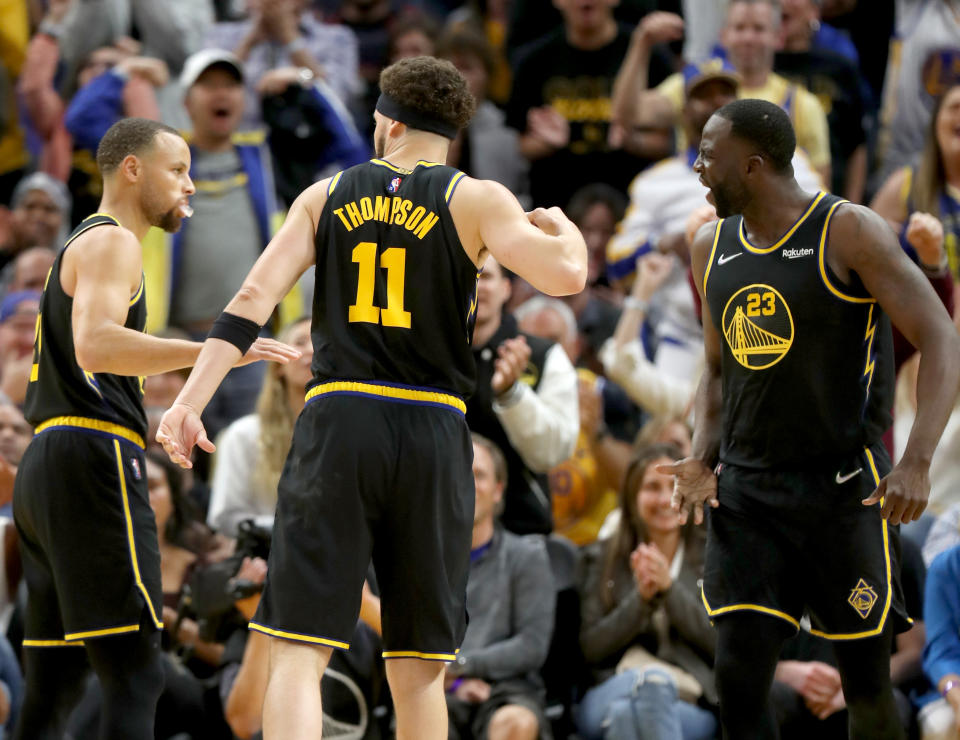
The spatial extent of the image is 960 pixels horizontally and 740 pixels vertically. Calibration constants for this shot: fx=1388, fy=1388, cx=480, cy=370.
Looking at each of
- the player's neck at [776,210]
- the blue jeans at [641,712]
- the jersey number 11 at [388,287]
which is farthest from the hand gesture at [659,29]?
the jersey number 11 at [388,287]

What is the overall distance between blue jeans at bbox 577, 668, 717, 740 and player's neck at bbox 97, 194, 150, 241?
289 cm

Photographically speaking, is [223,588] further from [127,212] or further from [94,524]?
[127,212]

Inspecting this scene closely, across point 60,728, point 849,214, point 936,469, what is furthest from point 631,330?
point 60,728

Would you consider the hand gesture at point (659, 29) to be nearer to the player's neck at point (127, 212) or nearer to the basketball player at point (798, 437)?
the basketball player at point (798, 437)

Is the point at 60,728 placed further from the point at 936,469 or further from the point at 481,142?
the point at 481,142

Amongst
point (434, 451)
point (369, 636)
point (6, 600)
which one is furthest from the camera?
point (6, 600)

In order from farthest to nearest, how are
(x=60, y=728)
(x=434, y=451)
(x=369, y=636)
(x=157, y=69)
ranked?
1. (x=157, y=69)
2. (x=369, y=636)
3. (x=60, y=728)
4. (x=434, y=451)

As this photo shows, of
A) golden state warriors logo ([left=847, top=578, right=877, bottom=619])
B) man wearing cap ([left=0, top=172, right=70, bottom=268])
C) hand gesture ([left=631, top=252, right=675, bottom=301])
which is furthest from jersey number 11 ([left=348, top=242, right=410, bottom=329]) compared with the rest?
man wearing cap ([left=0, top=172, right=70, bottom=268])

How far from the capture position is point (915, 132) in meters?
10.3

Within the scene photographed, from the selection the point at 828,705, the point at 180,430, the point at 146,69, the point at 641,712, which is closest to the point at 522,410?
the point at 641,712

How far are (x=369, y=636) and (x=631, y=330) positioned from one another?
2.70m

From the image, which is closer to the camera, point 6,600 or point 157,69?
point 6,600

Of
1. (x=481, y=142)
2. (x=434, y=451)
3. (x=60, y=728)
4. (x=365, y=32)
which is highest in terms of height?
(x=365, y=32)

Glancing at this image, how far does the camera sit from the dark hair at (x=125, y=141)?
5.04 meters
